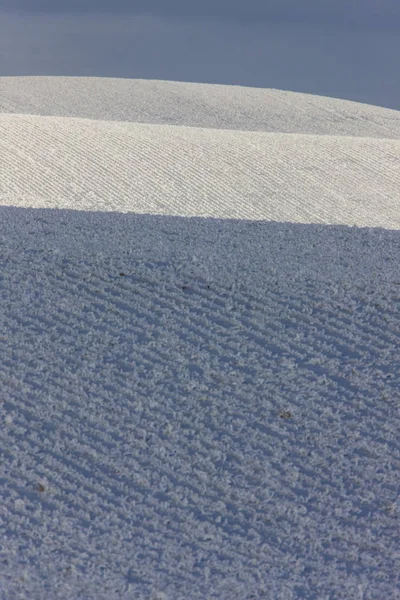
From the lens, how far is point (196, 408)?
2324 millimetres

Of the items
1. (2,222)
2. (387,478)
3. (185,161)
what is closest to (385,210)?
(185,161)

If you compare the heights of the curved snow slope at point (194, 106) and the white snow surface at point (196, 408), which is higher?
the white snow surface at point (196, 408)

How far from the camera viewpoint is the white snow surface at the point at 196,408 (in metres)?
1.90

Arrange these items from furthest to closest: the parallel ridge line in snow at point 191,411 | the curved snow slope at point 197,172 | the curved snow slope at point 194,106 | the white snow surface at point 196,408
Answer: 1. the curved snow slope at point 194,106
2. the curved snow slope at point 197,172
3. the parallel ridge line in snow at point 191,411
4. the white snow surface at point 196,408

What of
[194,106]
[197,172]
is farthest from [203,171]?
[194,106]

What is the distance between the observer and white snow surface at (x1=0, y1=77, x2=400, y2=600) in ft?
6.25

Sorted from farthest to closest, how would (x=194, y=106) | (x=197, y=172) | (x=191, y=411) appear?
1. (x=194, y=106)
2. (x=197, y=172)
3. (x=191, y=411)

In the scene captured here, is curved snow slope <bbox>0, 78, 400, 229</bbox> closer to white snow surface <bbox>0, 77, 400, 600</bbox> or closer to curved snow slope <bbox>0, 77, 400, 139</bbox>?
white snow surface <bbox>0, 77, 400, 600</bbox>

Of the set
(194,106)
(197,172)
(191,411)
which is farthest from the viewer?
(194,106)

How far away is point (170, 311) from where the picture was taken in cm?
268

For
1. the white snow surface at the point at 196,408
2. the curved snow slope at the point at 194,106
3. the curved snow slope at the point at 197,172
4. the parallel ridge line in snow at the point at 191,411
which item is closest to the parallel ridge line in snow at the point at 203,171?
the curved snow slope at the point at 197,172

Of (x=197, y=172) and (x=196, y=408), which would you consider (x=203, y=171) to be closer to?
(x=197, y=172)

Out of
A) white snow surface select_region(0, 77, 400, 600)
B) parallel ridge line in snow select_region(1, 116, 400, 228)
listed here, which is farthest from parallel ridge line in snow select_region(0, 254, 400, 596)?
parallel ridge line in snow select_region(1, 116, 400, 228)

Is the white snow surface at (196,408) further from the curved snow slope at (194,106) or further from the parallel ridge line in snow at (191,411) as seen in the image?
the curved snow slope at (194,106)
